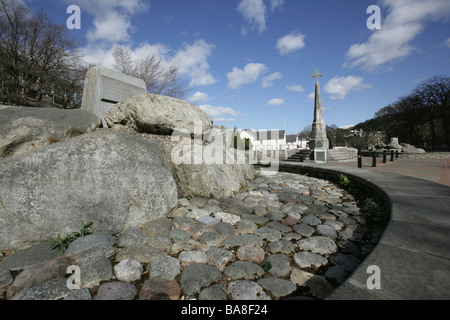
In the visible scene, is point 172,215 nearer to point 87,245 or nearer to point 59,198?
point 87,245

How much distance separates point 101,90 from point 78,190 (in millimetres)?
4353

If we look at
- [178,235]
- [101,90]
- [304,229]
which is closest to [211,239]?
[178,235]

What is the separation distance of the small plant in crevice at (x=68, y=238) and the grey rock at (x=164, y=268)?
986mm

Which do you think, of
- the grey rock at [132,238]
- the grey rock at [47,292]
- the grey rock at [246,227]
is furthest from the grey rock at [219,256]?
the grey rock at [47,292]

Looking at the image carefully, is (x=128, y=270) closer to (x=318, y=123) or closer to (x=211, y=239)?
(x=211, y=239)

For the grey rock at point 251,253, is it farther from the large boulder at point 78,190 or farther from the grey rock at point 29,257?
the grey rock at point 29,257

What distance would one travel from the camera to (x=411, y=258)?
4.91 ft

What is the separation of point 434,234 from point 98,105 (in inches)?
278

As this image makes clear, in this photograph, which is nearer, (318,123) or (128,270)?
(128,270)

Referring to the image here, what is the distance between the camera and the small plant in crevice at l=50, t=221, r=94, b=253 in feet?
6.96

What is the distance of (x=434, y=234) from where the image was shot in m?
Result: 1.84

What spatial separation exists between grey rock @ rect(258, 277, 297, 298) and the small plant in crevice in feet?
6.65

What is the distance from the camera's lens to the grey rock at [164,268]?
1.80 metres

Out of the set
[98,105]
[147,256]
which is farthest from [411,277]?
[98,105]
